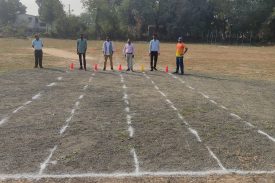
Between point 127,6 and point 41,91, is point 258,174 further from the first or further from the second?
point 127,6

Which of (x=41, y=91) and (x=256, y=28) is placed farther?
(x=256, y=28)

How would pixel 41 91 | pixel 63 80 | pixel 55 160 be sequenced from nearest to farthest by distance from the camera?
pixel 55 160
pixel 41 91
pixel 63 80

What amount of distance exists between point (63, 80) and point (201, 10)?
63.4 meters

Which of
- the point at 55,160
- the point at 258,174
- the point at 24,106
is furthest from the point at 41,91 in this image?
the point at 258,174

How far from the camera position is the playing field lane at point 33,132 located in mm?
6859

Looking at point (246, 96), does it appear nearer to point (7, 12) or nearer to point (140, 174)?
point (140, 174)

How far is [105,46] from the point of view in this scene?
73.0 ft

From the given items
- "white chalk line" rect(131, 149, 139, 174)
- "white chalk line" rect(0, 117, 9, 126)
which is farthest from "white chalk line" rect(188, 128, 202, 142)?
"white chalk line" rect(0, 117, 9, 126)

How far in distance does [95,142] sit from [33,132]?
1440 millimetres

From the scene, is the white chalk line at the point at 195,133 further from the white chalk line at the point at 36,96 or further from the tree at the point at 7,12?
the tree at the point at 7,12

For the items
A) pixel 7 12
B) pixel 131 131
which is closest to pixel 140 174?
pixel 131 131

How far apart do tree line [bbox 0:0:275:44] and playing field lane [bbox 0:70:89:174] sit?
6380cm

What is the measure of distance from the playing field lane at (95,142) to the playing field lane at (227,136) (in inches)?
60.9

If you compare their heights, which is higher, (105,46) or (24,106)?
(105,46)
